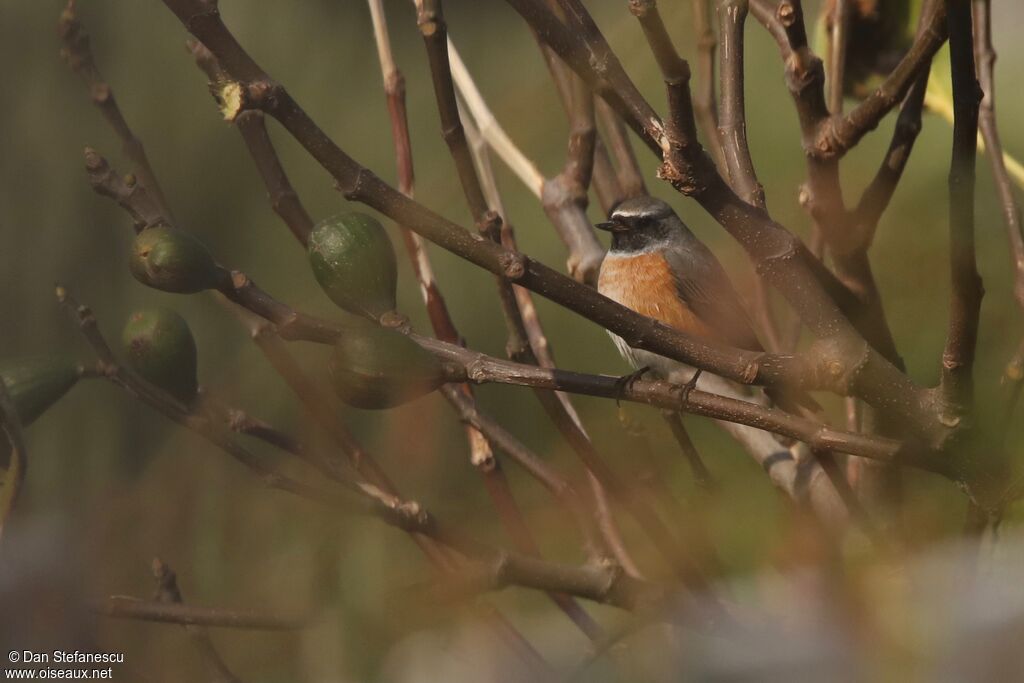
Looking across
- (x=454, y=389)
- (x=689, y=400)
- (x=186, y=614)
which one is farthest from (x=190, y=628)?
(x=689, y=400)

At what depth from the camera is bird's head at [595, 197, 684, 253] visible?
3.48ft

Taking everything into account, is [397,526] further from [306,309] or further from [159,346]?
[306,309]

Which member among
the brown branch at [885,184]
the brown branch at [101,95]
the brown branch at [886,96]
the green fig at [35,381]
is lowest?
the green fig at [35,381]

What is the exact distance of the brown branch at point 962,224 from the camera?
1.33 feet

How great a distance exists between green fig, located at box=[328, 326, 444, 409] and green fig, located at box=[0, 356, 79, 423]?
0.18m

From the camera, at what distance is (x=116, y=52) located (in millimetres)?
1231

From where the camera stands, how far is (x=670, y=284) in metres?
1.34

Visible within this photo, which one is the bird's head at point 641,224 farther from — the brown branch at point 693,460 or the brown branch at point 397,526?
the brown branch at point 397,526

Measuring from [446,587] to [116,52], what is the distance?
36.8 inches

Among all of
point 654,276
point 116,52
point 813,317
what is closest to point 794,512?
point 813,317

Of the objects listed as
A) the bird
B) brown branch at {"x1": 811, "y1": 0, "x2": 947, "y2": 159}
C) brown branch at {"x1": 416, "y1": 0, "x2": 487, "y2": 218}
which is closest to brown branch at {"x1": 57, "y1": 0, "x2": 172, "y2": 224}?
brown branch at {"x1": 416, "y1": 0, "x2": 487, "y2": 218}

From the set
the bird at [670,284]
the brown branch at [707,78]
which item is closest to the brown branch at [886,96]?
the brown branch at [707,78]

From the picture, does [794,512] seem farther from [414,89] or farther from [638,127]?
[414,89]

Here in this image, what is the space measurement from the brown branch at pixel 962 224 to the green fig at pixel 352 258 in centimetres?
23
